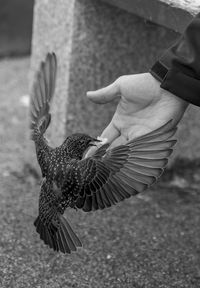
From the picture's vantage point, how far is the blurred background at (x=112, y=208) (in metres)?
2.51

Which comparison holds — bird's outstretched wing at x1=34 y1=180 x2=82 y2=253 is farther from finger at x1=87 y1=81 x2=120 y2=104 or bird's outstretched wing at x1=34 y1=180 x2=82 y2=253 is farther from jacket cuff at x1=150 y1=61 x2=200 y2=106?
jacket cuff at x1=150 y1=61 x2=200 y2=106

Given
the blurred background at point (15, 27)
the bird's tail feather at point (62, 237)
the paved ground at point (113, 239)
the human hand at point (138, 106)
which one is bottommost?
the blurred background at point (15, 27)

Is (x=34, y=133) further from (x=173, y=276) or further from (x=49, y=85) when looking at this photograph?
(x=173, y=276)

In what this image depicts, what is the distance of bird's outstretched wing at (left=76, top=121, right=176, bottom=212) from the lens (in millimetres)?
1916

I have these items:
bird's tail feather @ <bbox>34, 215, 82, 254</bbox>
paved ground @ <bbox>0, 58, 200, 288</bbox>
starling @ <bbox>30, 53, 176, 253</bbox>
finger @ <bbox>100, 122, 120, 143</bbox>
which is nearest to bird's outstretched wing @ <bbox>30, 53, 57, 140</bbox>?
starling @ <bbox>30, 53, 176, 253</bbox>

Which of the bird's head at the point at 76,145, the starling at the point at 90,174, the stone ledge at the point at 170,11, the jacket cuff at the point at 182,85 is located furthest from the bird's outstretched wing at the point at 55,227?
the stone ledge at the point at 170,11

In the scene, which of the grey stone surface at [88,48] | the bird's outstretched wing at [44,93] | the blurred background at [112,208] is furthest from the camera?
the grey stone surface at [88,48]

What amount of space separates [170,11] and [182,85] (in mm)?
388

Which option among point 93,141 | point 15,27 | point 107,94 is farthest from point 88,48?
point 15,27

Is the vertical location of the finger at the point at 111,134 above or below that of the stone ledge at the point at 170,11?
below

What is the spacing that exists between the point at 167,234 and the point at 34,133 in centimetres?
98

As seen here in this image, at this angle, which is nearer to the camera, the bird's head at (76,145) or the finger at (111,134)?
the bird's head at (76,145)

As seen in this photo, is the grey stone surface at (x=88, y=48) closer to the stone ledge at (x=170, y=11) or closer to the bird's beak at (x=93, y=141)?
the stone ledge at (x=170, y=11)

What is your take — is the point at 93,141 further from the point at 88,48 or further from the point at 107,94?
the point at 88,48
